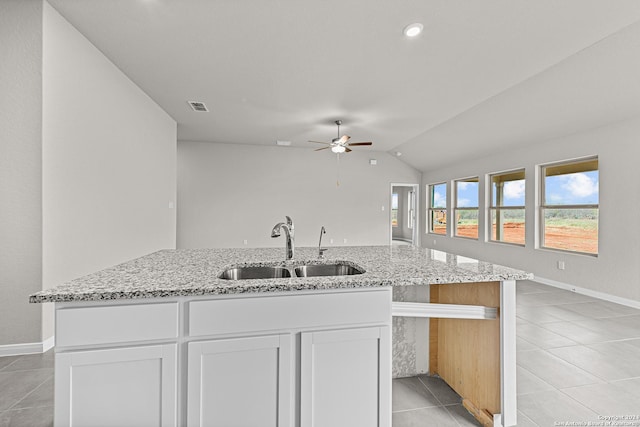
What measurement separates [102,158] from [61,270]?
4.02 ft

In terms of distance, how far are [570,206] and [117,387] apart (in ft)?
18.8

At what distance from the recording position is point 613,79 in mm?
3229

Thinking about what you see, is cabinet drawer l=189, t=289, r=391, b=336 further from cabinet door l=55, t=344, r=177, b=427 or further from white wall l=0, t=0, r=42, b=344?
white wall l=0, t=0, r=42, b=344

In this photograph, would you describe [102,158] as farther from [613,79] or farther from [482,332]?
[613,79]

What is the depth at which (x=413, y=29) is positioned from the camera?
2.61 metres

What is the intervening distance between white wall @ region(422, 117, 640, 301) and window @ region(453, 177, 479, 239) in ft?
4.82

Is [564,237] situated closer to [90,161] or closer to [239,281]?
[239,281]

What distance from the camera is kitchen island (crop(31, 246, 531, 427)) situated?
112cm

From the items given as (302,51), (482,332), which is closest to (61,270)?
(302,51)

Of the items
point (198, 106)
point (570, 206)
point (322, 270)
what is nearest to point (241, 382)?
point (322, 270)

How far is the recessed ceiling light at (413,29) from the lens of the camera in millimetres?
2566

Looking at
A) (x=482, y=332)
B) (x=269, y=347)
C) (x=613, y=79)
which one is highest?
(x=613, y=79)

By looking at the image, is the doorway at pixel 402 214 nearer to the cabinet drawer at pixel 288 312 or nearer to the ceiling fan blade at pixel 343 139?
the ceiling fan blade at pixel 343 139

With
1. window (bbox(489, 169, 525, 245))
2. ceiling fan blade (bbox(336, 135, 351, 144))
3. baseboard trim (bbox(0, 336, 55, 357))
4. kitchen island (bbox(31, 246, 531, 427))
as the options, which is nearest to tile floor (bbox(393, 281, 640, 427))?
kitchen island (bbox(31, 246, 531, 427))
